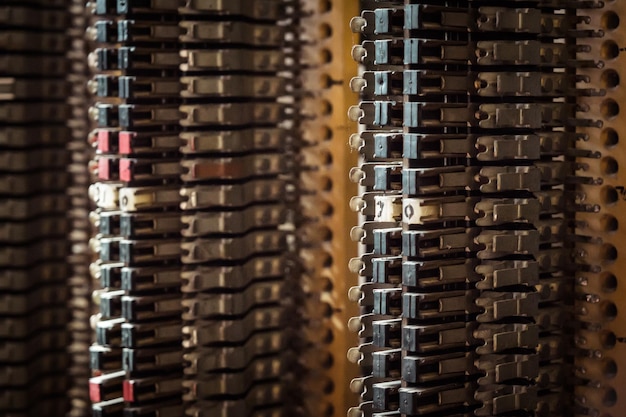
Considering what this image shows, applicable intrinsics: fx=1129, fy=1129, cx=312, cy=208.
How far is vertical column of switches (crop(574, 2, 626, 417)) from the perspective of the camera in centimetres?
212

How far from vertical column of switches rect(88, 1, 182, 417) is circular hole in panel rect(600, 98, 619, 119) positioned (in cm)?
85

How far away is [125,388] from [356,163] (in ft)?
2.29

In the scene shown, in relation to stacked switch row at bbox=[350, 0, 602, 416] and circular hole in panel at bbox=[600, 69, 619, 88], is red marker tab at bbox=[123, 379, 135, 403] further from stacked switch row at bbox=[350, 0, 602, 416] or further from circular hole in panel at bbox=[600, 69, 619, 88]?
circular hole in panel at bbox=[600, 69, 619, 88]

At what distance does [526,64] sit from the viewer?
2.01m

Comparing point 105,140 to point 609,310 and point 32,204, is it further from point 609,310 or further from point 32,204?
Answer: point 609,310

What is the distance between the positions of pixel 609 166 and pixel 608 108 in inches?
4.3

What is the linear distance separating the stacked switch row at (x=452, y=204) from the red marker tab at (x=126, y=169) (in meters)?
0.50

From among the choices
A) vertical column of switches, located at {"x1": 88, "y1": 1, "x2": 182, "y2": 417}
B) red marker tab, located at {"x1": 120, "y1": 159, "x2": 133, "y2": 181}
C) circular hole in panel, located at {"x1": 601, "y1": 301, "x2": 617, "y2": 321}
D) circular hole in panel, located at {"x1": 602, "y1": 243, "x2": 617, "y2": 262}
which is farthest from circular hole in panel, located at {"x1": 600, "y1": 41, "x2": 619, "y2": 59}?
red marker tab, located at {"x1": 120, "y1": 159, "x2": 133, "y2": 181}

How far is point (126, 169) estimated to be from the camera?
7.54ft

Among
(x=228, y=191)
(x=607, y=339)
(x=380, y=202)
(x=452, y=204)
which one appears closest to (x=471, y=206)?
(x=452, y=204)

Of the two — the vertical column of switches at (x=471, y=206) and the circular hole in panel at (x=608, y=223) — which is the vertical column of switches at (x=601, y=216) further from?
the vertical column of switches at (x=471, y=206)

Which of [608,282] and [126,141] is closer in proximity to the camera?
[608,282]

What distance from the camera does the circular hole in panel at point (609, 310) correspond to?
216cm

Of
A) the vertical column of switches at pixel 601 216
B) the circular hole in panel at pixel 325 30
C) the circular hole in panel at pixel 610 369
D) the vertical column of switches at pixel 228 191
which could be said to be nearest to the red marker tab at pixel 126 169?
the vertical column of switches at pixel 228 191
